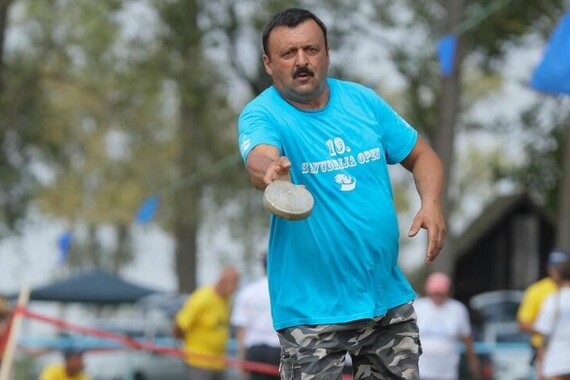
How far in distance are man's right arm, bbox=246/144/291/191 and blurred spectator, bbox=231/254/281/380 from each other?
8.00 metres

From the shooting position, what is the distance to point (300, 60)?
544 centimetres

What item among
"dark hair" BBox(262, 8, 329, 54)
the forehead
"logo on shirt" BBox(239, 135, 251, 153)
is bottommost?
"logo on shirt" BBox(239, 135, 251, 153)

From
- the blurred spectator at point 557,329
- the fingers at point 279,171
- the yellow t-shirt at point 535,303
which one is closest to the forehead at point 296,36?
the fingers at point 279,171

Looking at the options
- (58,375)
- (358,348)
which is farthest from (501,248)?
(358,348)

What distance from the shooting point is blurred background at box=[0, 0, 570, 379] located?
93.9ft

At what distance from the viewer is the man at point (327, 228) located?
5.41 metres

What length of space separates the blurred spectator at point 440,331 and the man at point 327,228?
8392 mm

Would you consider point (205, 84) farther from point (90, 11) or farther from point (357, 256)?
point (357, 256)

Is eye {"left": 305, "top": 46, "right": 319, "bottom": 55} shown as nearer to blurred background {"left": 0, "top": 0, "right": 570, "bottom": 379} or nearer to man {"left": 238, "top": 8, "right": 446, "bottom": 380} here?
man {"left": 238, "top": 8, "right": 446, "bottom": 380}

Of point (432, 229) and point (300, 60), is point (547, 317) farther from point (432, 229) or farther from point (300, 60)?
point (300, 60)

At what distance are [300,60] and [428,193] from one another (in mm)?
678

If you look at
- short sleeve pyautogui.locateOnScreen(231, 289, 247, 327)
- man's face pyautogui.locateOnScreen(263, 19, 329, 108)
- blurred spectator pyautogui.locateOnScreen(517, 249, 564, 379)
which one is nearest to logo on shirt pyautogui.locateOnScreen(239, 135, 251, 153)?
man's face pyautogui.locateOnScreen(263, 19, 329, 108)

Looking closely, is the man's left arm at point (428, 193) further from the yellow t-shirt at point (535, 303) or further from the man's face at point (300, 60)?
the yellow t-shirt at point (535, 303)

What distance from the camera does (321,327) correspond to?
5.44 metres
